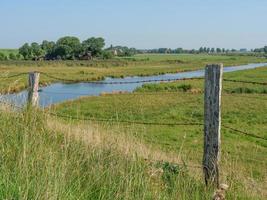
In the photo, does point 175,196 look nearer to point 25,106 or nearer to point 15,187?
point 15,187

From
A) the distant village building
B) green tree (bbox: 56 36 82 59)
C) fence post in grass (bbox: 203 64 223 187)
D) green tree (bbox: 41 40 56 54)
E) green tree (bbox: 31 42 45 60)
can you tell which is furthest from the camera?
green tree (bbox: 41 40 56 54)

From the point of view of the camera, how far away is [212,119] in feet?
17.7

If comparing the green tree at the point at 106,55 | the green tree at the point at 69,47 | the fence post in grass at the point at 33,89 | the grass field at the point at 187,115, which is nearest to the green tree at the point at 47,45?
the green tree at the point at 69,47

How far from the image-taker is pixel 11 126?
5902 mm

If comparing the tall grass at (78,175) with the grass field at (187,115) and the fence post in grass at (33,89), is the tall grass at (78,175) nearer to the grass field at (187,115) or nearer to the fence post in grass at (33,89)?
the grass field at (187,115)

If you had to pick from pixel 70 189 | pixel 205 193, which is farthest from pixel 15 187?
pixel 205 193

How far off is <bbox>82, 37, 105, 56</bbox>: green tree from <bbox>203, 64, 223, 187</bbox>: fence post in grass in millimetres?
168376

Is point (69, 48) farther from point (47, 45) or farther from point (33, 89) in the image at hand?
point (33, 89)

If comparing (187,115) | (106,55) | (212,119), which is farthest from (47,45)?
(212,119)

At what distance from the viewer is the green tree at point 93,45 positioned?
172750 mm

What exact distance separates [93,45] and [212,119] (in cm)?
16996

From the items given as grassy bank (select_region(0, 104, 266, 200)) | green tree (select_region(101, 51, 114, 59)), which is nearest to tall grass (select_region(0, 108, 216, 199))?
grassy bank (select_region(0, 104, 266, 200))

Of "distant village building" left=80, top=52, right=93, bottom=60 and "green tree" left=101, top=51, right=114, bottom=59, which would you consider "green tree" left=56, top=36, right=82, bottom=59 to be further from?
"green tree" left=101, top=51, right=114, bottom=59

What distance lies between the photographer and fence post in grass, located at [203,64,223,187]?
5312 millimetres
